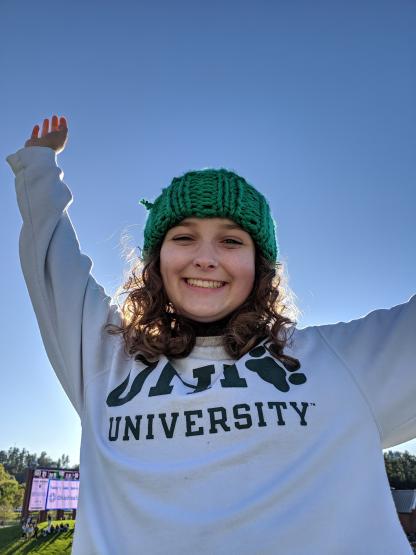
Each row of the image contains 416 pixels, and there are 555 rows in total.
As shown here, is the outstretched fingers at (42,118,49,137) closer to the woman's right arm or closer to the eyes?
the woman's right arm

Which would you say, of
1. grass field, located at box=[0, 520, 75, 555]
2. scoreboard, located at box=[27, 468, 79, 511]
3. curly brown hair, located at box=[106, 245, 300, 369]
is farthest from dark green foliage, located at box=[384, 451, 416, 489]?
curly brown hair, located at box=[106, 245, 300, 369]

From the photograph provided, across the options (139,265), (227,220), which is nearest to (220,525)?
(227,220)

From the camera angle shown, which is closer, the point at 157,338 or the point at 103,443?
the point at 103,443

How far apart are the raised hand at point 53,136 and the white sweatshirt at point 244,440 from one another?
117 cm

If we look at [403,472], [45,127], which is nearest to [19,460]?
[403,472]

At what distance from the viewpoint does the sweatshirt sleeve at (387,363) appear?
66.0 inches

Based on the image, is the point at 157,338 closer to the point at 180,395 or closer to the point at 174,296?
the point at 174,296

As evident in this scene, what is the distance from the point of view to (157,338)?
200 cm

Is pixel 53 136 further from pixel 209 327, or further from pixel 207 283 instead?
pixel 209 327

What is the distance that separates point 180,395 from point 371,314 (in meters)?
0.88

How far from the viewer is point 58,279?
7.19 ft

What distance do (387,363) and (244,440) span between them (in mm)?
630

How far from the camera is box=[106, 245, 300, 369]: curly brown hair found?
1.94m

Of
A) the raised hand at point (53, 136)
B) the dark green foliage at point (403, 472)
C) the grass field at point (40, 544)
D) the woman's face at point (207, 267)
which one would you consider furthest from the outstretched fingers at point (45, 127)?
the dark green foliage at point (403, 472)
